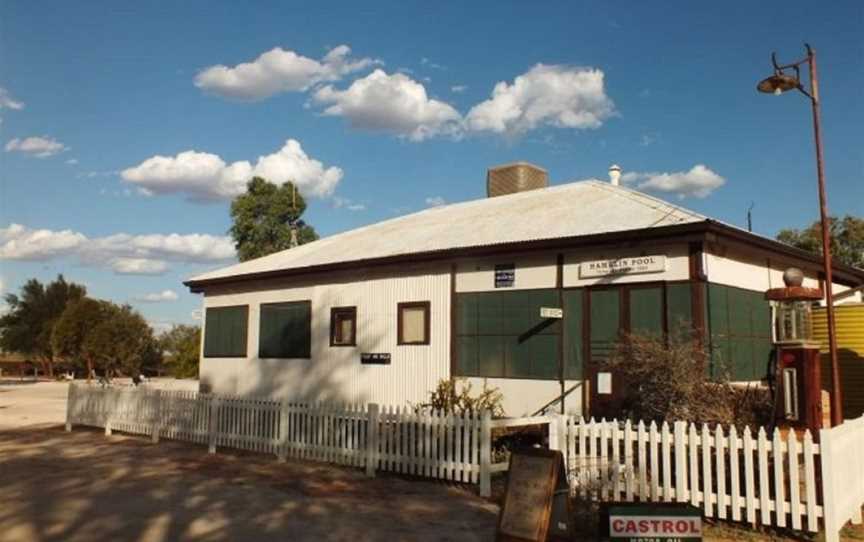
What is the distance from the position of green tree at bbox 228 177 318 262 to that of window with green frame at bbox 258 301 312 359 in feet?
102

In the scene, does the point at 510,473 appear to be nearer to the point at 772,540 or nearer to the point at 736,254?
A: the point at 772,540

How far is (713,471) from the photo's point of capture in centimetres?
824

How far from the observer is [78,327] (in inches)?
2125

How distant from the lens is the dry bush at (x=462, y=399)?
1311 centimetres

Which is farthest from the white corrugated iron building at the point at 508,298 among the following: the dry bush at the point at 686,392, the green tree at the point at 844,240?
the green tree at the point at 844,240

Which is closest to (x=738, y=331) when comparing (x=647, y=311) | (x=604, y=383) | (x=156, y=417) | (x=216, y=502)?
(x=647, y=311)

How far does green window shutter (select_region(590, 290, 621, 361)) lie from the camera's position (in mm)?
12297

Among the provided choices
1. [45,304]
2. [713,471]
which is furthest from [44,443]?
[45,304]

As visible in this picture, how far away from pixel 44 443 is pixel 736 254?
1421 centimetres

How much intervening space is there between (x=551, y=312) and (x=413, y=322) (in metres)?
3.78

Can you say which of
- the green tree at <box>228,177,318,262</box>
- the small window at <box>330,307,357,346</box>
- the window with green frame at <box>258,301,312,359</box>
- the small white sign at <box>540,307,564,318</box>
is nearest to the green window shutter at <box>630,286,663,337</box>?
the small white sign at <box>540,307,564,318</box>

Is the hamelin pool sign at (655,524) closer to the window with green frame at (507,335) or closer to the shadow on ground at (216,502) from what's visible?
the shadow on ground at (216,502)

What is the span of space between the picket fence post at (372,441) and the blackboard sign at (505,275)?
173 inches

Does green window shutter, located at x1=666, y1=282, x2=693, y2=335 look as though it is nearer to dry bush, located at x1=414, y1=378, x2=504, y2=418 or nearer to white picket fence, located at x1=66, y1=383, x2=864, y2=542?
white picket fence, located at x1=66, y1=383, x2=864, y2=542
